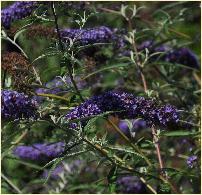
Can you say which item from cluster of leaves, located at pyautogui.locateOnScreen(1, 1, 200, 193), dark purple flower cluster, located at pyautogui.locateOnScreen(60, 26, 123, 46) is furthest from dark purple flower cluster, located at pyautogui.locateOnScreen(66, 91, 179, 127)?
dark purple flower cluster, located at pyautogui.locateOnScreen(60, 26, 123, 46)

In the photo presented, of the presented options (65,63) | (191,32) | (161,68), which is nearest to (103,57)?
(161,68)

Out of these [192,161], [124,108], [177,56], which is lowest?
[192,161]

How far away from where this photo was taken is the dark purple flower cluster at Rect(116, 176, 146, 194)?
8.27 ft

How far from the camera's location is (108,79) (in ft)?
11.2

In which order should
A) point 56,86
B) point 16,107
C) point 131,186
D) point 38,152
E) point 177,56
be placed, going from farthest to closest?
point 177,56 < point 38,152 < point 131,186 < point 56,86 < point 16,107

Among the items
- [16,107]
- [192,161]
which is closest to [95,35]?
[192,161]

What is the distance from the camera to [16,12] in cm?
214

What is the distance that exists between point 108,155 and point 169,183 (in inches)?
11.1

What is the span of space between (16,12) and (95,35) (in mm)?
323

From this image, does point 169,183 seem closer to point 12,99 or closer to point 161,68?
point 12,99

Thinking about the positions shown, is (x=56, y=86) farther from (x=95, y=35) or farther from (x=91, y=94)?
(x=91, y=94)

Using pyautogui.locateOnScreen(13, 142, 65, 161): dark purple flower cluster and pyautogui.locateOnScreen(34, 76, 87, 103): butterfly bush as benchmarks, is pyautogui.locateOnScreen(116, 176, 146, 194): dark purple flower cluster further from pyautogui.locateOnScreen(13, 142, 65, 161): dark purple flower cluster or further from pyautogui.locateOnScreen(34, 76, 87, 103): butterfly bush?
pyautogui.locateOnScreen(34, 76, 87, 103): butterfly bush

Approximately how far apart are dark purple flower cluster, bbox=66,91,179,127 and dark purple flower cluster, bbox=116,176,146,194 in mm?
870

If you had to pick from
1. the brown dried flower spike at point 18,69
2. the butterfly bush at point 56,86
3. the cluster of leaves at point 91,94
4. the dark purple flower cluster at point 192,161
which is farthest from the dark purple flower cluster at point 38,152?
the brown dried flower spike at point 18,69
